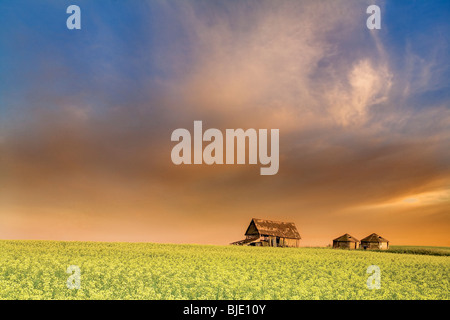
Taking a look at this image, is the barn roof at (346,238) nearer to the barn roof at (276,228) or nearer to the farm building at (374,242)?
the farm building at (374,242)

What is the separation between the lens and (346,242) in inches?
3516

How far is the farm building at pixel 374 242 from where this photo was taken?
90.3 metres

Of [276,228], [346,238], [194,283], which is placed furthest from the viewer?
[346,238]

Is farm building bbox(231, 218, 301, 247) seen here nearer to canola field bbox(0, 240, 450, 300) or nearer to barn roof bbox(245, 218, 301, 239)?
barn roof bbox(245, 218, 301, 239)

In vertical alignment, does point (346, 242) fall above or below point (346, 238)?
below

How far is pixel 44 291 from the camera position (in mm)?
16453

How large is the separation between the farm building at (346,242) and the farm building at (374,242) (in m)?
2.35

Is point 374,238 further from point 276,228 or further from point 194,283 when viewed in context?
point 194,283

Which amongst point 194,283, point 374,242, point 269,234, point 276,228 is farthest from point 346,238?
point 194,283

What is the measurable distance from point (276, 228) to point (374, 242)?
29.5 meters

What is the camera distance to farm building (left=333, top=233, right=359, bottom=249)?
89094 millimetres

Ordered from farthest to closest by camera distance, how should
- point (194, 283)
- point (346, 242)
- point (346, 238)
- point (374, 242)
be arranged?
point (374, 242) → point (346, 238) → point (346, 242) → point (194, 283)

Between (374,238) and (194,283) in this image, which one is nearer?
(194,283)
